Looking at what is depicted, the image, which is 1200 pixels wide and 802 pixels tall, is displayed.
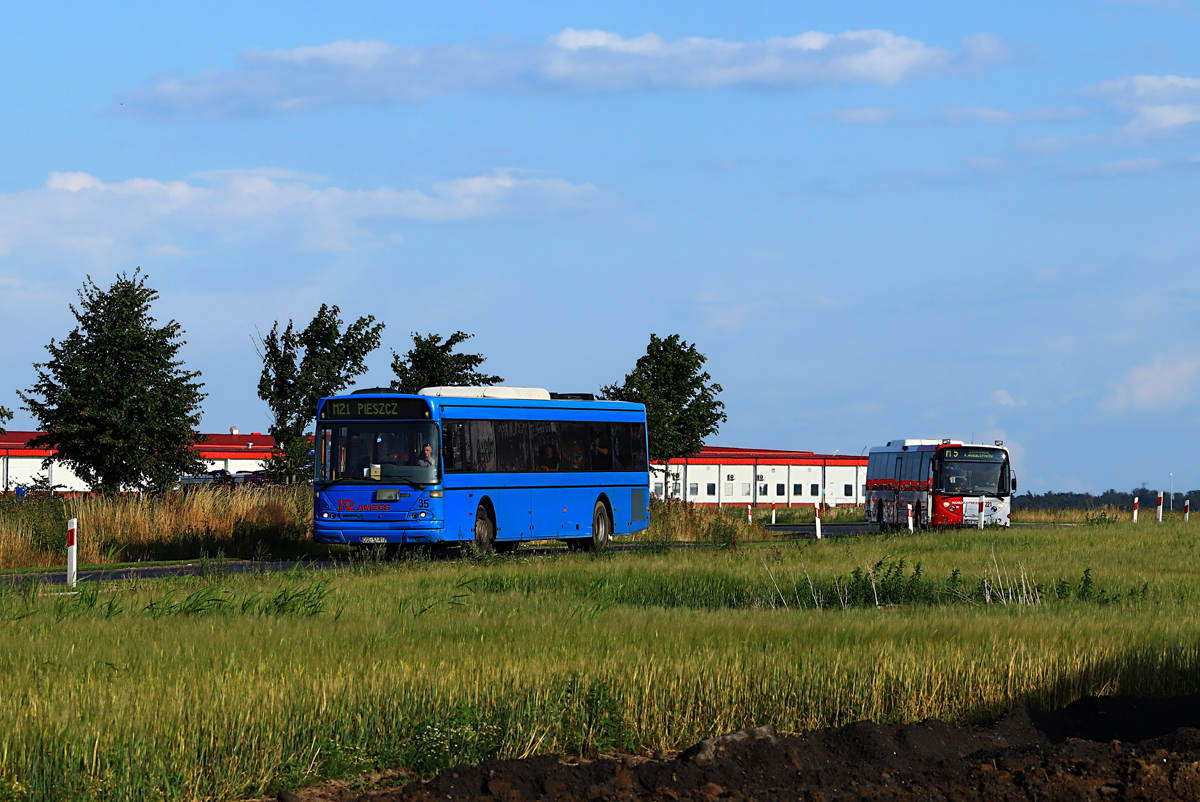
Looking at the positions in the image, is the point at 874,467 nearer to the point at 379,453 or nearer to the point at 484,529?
the point at 484,529

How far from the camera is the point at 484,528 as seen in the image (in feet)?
90.5

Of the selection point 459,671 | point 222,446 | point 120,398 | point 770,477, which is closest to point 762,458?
point 770,477

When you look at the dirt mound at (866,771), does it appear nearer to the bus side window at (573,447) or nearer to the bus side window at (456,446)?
the bus side window at (456,446)

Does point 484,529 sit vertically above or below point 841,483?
below

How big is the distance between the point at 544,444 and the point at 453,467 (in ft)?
9.68

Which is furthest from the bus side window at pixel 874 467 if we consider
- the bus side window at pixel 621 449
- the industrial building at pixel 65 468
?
the industrial building at pixel 65 468

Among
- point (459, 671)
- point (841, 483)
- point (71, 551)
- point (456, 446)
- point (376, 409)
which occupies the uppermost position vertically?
point (376, 409)

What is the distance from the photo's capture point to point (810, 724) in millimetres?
9820

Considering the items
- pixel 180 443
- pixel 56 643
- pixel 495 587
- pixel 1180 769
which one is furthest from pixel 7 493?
pixel 1180 769

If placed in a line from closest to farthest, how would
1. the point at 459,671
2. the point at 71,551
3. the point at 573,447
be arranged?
the point at 459,671
the point at 71,551
the point at 573,447

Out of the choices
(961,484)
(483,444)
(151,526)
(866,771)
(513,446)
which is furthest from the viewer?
(961,484)

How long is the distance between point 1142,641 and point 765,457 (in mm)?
81367

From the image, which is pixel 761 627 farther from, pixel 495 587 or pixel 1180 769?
pixel 495 587

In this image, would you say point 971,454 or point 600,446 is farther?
point 971,454
